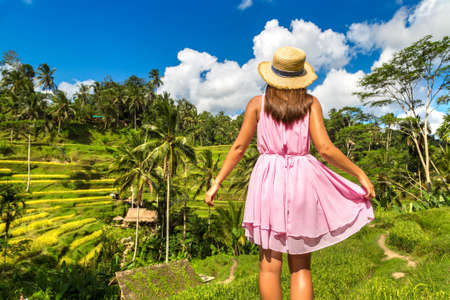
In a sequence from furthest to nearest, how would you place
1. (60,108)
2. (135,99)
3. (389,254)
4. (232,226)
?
(135,99), (60,108), (232,226), (389,254)

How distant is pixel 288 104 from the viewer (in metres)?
1.61

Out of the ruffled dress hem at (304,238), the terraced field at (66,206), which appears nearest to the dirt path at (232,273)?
the terraced field at (66,206)

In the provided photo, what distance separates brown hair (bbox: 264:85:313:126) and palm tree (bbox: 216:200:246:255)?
19.2 m

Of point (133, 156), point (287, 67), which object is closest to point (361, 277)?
point (287, 67)

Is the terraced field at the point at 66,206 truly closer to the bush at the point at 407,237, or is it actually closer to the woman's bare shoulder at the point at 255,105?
the bush at the point at 407,237

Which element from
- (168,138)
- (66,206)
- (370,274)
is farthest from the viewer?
(66,206)

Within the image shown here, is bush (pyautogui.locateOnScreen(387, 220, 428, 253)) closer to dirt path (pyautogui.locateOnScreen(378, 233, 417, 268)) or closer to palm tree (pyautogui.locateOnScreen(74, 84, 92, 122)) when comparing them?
dirt path (pyautogui.locateOnScreen(378, 233, 417, 268))

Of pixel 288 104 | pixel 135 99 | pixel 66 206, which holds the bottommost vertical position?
pixel 66 206

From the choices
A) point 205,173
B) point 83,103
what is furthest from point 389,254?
point 83,103

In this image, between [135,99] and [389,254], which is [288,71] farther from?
[135,99]

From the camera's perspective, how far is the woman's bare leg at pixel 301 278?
1.58m

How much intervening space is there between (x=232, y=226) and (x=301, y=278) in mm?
20425

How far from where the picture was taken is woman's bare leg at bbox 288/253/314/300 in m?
1.58

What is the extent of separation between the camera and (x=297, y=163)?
1589 mm
